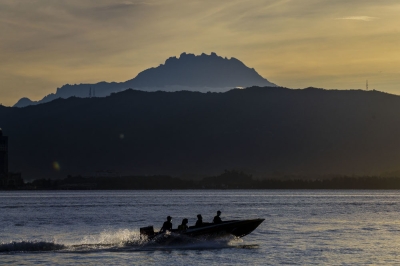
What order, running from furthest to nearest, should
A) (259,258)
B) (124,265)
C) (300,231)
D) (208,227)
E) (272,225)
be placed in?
(272,225), (300,231), (208,227), (259,258), (124,265)

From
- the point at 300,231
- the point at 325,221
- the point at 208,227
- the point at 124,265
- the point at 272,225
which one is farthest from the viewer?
the point at 325,221

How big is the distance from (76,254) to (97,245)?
4243mm

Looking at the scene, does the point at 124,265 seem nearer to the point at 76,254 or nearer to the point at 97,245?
the point at 76,254

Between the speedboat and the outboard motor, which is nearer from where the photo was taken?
the outboard motor

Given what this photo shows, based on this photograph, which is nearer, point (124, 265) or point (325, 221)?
point (124, 265)

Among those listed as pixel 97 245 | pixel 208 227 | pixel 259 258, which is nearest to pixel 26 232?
pixel 97 245

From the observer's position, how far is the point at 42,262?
151 ft

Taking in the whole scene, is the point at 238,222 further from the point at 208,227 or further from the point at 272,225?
the point at 272,225

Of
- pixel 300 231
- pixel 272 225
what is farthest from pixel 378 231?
pixel 272 225

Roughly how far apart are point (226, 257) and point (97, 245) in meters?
10.6

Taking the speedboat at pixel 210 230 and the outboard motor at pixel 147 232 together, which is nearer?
the outboard motor at pixel 147 232

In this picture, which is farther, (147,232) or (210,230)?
(210,230)

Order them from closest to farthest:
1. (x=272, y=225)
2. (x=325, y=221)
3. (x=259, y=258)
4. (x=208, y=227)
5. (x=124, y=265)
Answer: (x=124, y=265), (x=259, y=258), (x=208, y=227), (x=272, y=225), (x=325, y=221)

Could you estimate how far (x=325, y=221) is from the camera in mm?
81938
